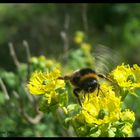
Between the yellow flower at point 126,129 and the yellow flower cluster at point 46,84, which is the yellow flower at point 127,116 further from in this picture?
the yellow flower cluster at point 46,84

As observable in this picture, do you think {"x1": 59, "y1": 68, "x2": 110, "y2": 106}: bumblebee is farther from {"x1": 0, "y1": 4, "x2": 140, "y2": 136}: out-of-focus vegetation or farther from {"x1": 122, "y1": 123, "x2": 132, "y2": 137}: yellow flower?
{"x1": 0, "y1": 4, "x2": 140, "y2": 136}: out-of-focus vegetation

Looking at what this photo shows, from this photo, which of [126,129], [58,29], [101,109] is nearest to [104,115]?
[101,109]

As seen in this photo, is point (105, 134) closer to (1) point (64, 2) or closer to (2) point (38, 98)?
(2) point (38, 98)

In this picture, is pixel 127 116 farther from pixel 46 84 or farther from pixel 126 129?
pixel 46 84

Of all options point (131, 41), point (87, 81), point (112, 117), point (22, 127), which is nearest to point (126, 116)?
point (112, 117)

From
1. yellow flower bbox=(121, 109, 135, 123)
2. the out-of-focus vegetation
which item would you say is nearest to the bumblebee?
yellow flower bbox=(121, 109, 135, 123)
